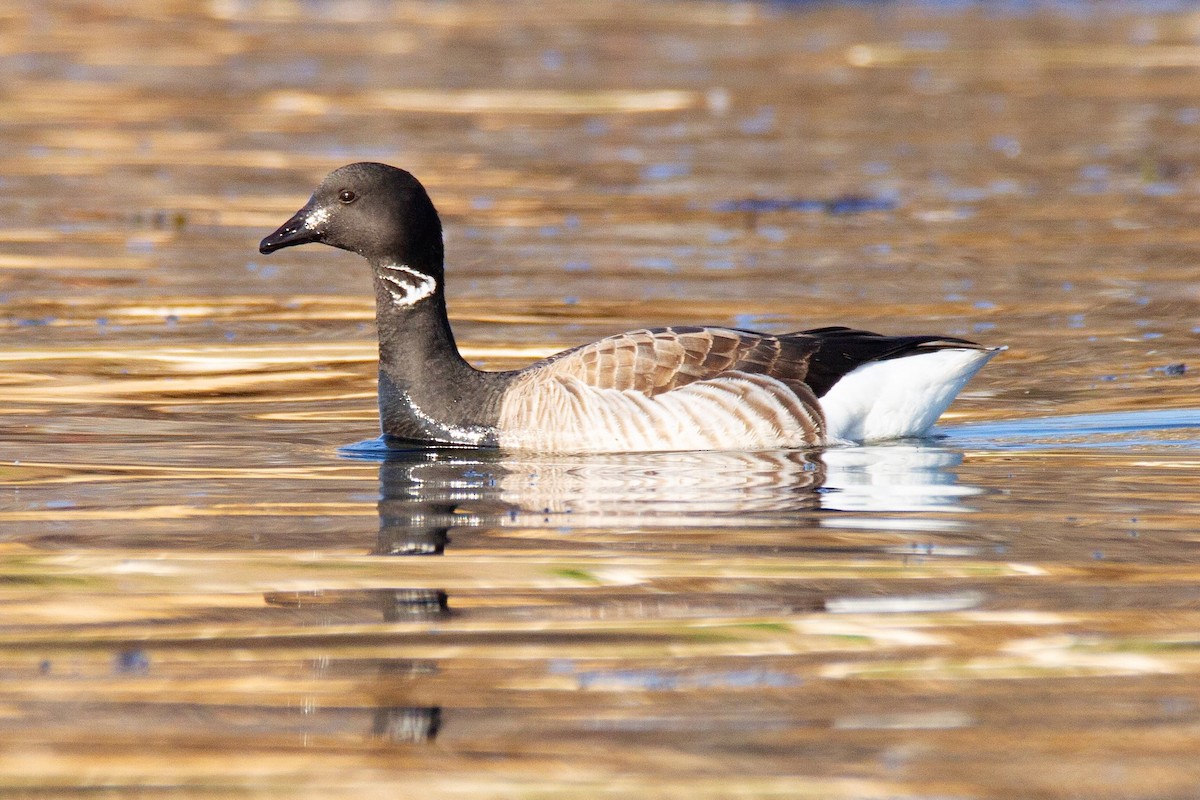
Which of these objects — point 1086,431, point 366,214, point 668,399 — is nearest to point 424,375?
point 366,214

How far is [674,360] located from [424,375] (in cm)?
144

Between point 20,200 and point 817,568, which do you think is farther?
point 20,200

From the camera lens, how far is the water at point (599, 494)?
5.48 metres

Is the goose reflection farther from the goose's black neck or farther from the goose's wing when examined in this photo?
the goose's wing

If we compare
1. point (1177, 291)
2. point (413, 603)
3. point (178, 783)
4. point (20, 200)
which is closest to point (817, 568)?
point (413, 603)

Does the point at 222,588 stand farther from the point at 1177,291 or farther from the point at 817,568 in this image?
the point at 1177,291

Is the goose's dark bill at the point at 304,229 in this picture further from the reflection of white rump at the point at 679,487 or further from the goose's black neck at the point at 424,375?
the reflection of white rump at the point at 679,487

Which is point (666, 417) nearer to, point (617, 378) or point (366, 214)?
point (617, 378)

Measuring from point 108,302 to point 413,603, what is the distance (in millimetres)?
8907

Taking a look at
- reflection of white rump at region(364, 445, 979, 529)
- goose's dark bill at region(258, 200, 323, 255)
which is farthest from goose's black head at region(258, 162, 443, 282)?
reflection of white rump at region(364, 445, 979, 529)

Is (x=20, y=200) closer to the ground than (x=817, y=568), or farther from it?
farther from it

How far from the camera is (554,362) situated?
404 inches

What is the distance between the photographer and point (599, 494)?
894 centimetres

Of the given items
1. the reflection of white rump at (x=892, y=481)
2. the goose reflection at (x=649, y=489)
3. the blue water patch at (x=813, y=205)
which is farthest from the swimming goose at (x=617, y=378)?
the blue water patch at (x=813, y=205)
